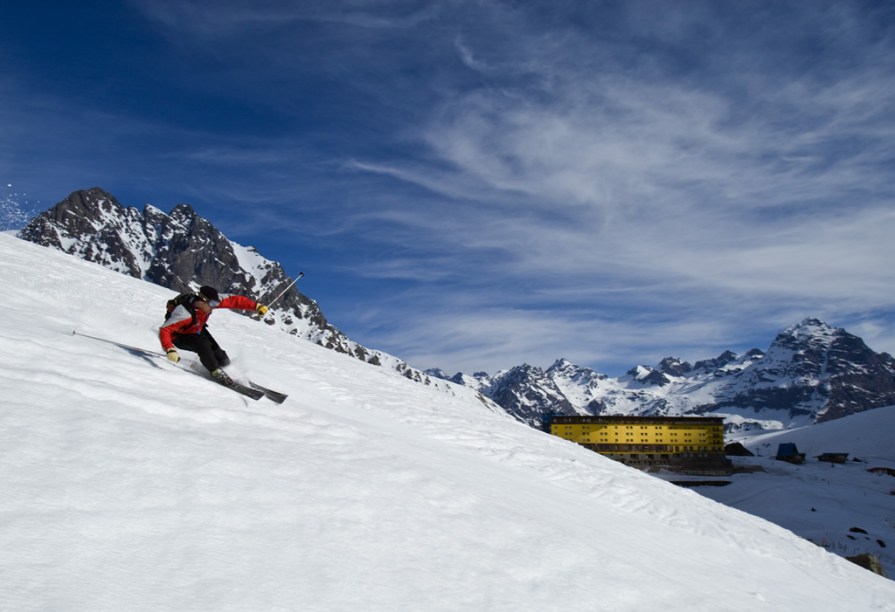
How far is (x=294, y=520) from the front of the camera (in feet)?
17.2

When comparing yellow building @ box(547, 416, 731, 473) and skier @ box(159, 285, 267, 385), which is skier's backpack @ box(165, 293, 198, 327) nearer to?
skier @ box(159, 285, 267, 385)

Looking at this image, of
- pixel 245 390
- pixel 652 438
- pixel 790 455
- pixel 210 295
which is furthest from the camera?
pixel 790 455

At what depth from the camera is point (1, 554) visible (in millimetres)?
3688

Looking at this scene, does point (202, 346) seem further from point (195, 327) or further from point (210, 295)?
point (210, 295)

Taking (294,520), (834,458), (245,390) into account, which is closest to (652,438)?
(834,458)

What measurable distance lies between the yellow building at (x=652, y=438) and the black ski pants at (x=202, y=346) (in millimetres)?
68430

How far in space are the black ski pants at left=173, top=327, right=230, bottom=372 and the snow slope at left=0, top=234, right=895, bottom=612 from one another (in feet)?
1.56

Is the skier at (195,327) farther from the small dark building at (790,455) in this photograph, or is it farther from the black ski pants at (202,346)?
the small dark building at (790,455)

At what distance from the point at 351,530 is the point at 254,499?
971 millimetres

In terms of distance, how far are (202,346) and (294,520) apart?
5.73m

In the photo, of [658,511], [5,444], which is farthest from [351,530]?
[658,511]

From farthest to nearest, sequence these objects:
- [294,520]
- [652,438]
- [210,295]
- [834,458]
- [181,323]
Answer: [834,458] < [652,438] < [210,295] < [181,323] < [294,520]

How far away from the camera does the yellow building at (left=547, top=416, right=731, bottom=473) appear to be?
72500mm

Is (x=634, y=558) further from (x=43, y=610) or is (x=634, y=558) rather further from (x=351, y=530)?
(x=43, y=610)
